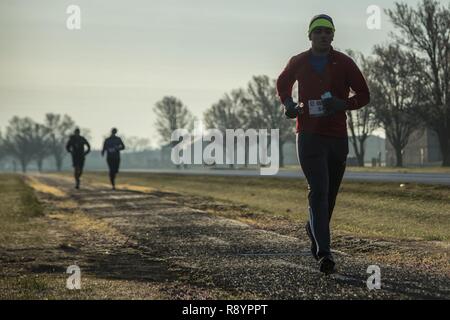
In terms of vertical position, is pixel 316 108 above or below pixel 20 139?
below

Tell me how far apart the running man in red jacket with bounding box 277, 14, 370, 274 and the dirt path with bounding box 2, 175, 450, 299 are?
0.53 m

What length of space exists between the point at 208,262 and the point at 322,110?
1733 mm

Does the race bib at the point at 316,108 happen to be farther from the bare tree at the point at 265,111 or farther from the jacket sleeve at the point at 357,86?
the bare tree at the point at 265,111

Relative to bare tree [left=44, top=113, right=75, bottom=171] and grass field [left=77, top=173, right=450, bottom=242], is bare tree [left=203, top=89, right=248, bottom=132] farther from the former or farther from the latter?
grass field [left=77, top=173, right=450, bottom=242]

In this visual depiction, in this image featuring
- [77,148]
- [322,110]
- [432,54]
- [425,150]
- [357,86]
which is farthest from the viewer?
[425,150]

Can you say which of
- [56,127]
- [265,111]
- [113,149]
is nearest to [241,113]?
[265,111]

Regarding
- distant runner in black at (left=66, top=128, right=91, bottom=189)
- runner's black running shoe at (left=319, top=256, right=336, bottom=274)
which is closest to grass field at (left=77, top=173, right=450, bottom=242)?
runner's black running shoe at (left=319, top=256, right=336, bottom=274)

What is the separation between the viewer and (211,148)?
9538 cm

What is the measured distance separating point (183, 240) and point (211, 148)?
87912 millimetres

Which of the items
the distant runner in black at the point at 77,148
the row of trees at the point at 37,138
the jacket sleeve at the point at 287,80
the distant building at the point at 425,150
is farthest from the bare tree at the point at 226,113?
the jacket sleeve at the point at 287,80

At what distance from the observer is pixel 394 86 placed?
53.0m

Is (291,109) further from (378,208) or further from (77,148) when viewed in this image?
(77,148)

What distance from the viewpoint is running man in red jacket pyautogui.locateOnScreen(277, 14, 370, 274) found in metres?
5.24
